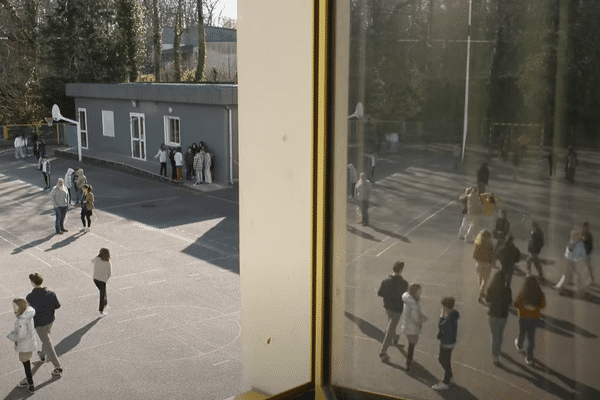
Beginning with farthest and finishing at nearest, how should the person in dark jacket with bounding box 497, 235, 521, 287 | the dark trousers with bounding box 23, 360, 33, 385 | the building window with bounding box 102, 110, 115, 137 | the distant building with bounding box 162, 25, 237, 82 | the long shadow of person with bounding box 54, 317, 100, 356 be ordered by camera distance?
1. the distant building with bounding box 162, 25, 237, 82
2. the building window with bounding box 102, 110, 115, 137
3. the long shadow of person with bounding box 54, 317, 100, 356
4. the dark trousers with bounding box 23, 360, 33, 385
5. the person in dark jacket with bounding box 497, 235, 521, 287

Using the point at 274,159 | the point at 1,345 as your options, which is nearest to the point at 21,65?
the point at 1,345

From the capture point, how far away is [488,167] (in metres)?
1.58

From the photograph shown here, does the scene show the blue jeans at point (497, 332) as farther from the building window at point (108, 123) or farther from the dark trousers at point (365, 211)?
the building window at point (108, 123)

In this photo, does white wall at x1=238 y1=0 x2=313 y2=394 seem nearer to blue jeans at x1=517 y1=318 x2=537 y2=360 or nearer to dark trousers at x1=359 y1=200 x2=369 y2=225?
dark trousers at x1=359 y1=200 x2=369 y2=225

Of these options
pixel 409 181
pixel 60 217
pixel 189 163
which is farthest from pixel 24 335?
pixel 189 163

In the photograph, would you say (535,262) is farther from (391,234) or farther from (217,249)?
(217,249)

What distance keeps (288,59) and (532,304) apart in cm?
106

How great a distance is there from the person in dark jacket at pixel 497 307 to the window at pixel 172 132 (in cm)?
2240

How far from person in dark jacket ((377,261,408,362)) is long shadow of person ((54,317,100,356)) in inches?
283

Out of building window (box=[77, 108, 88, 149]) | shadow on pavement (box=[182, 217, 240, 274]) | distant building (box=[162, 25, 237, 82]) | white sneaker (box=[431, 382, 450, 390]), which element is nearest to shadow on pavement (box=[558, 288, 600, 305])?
white sneaker (box=[431, 382, 450, 390])

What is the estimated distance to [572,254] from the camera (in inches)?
56.4

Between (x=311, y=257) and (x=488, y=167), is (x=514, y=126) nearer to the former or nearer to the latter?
(x=488, y=167)

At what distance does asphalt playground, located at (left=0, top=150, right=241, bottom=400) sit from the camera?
24.0 feet

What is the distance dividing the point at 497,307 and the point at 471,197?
28 cm
